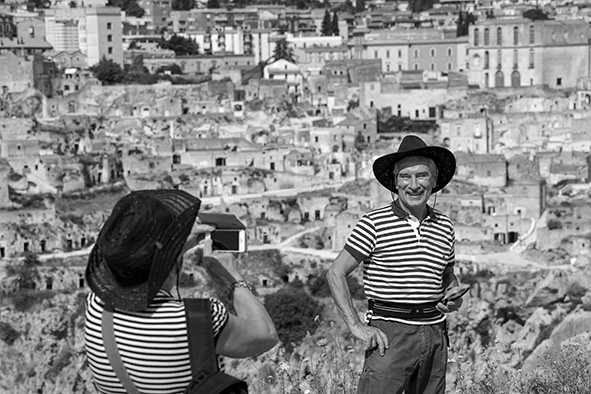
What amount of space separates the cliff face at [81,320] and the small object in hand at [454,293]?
37.9ft

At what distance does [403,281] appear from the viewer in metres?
4.84

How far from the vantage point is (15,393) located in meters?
19.5

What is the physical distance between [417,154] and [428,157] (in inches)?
1.6

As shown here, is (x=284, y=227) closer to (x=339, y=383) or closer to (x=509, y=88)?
(x=509, y=88)

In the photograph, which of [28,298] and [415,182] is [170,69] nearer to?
[28,298]

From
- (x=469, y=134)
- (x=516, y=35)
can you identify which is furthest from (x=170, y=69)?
(x=469, y=134)

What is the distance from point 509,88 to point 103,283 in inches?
1423

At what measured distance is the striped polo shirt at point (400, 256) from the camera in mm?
4840

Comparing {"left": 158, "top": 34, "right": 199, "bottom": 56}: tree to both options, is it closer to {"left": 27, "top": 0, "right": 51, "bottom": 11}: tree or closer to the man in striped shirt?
{"left": 27, "top": 0, "right": 51, "bottom": 11}: tree

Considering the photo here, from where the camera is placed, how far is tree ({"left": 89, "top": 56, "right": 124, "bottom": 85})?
1742 inches

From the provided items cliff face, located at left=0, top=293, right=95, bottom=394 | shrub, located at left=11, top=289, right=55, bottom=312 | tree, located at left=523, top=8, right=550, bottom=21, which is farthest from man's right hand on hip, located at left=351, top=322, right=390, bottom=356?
tree, located at left=523, top=8, right=550, bottom=21

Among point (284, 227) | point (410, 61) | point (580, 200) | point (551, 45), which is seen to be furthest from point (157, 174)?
point (410, 61)

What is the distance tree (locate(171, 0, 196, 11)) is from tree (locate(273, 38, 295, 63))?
17.4 m

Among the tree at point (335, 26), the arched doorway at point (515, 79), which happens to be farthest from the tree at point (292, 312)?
the tree at point (335, 26)
